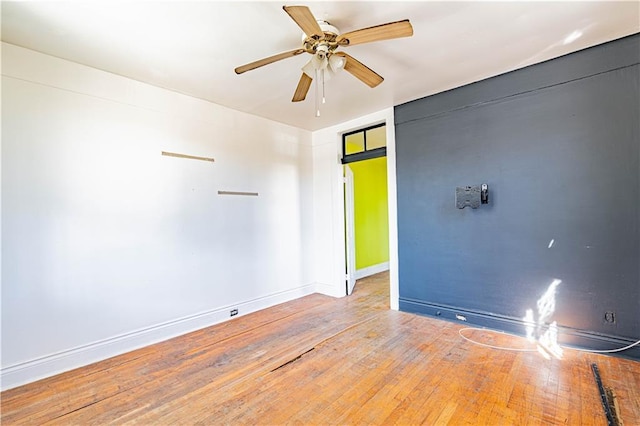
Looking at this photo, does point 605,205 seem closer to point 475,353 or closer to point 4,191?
point 475,353

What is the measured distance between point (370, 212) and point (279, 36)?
4454 mm

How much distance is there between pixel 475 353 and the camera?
263cm

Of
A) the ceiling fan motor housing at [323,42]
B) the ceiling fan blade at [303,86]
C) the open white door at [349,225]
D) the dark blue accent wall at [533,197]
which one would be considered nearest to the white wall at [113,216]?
the open white door at [349,225]

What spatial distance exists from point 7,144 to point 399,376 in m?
3.71

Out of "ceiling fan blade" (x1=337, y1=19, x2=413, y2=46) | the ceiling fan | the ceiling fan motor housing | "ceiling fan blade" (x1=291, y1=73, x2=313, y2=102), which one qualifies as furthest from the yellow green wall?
"ceiling fan blade" (x1=337, y1=19, x2=413, y2=46)

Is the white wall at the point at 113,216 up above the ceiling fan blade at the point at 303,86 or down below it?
below

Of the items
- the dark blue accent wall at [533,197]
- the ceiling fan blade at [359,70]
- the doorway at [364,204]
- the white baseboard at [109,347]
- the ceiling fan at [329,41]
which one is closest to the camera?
the ceiling fan at [329,41]

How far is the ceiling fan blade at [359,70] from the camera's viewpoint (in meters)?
2.16

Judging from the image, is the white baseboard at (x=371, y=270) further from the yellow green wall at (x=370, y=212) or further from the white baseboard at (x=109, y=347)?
the white baseboard at (x=109, y=347)

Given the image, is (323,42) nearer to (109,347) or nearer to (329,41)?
(329,41)

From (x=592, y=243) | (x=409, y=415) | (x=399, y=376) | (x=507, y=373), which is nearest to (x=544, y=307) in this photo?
(x=592, y=243)

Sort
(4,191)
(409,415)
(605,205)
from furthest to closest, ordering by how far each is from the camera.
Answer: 1. (605,205)
2. (4,191)
3. (409,415)

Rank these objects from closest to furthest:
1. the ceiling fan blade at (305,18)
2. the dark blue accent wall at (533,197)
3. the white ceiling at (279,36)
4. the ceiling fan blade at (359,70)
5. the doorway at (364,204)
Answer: the ceiling fan blade at (305,18) < the white ceiling at (279,36) < the ceiling fan blade at (359,70) < the dark blue accent wall at (533,197) < the doorway at (364,204)

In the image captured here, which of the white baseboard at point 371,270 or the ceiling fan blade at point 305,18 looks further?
the white baseboard at point 371,270
